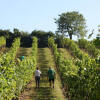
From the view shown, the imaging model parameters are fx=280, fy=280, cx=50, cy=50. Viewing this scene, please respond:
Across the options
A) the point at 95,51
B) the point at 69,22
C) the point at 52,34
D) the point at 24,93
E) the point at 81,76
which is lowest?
the point at 24,93

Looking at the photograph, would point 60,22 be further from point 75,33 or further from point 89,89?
point 89,89

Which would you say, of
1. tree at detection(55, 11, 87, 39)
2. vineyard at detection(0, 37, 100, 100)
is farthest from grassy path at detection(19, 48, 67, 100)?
tree at detection(55, 11, 87, 39)

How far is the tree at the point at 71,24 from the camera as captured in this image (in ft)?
270

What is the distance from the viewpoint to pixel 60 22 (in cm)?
8444

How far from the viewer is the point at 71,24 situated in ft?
272

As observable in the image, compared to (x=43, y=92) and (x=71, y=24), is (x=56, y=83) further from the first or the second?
(x=71, y=24)

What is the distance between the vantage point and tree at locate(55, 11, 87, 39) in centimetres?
8238

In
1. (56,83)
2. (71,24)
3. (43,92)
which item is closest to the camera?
(43,92)

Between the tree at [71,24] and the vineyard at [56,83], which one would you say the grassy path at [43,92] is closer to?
the vineyard at [56,83]

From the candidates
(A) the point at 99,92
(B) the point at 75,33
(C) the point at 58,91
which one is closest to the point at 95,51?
(C) the point at 58,91

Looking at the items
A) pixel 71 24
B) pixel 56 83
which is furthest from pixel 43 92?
pixel 71 24

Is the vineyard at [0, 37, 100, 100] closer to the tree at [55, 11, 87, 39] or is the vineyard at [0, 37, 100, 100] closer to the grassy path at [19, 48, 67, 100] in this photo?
the grassy path at [19, 48, 67, 100]

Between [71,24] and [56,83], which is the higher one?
[71,24]

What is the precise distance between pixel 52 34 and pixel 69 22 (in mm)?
24292
